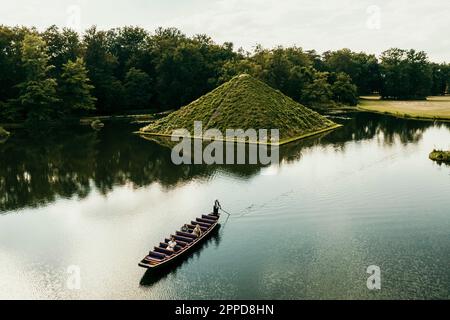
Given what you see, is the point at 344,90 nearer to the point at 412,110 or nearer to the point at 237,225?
the point at 412,110

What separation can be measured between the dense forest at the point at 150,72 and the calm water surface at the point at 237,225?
38.0 m

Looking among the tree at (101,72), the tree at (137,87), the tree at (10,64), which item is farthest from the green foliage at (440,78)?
the tree at (10,64)

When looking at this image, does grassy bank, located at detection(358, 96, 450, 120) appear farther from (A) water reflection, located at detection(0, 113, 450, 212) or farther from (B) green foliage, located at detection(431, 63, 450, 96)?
(B) green foliage, located at detection(431, 63, 450, 96)

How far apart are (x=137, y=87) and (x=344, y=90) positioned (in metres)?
57.2

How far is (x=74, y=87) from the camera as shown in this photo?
8888 centimetres

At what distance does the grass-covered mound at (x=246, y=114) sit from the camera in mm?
64875

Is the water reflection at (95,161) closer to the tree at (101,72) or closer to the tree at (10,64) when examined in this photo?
the tree at (10,64)

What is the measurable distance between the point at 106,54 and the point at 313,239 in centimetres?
8745

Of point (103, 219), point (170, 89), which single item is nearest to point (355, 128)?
point (170, 89)

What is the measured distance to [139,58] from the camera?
11125 centimetres

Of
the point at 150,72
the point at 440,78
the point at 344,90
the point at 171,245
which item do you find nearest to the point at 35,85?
the point at 150,72

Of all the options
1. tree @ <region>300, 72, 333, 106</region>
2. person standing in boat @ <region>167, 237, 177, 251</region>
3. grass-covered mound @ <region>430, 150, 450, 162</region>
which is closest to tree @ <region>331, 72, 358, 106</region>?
tree @ <region>300, 72, 333, 106</region>

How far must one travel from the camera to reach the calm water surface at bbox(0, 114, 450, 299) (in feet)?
71.3
